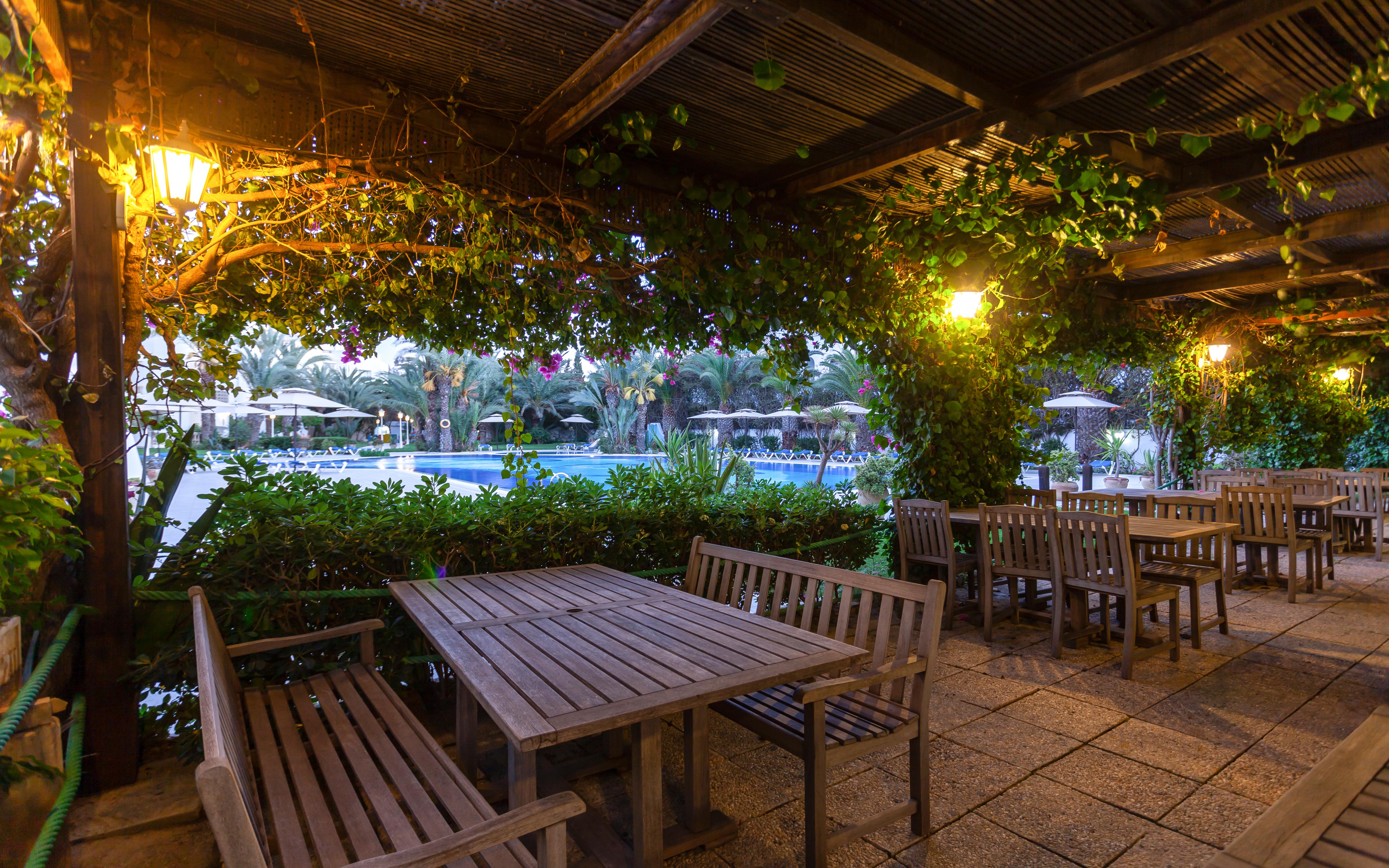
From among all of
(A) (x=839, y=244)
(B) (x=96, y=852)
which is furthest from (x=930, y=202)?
(B) (x=96, y=852)

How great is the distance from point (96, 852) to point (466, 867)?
1.56 meters

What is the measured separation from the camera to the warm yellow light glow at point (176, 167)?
2.24 meters

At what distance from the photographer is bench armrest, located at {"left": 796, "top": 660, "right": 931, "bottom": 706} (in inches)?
72.5

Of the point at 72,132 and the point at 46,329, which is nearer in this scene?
the point at 72,132

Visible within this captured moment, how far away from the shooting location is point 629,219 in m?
3.42

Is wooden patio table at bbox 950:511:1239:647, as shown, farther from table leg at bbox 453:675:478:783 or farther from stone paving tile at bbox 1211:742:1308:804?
table leg at bbox 453:675:478:783

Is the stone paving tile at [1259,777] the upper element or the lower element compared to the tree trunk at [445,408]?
lower

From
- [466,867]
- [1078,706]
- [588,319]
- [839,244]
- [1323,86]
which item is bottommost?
[1078,706]

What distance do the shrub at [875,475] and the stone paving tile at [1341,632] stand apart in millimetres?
5643

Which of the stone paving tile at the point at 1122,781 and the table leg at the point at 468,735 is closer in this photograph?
the stone paving tile at the point at 1122,781

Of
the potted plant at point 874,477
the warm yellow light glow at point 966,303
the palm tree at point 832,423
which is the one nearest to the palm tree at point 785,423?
the palm tree at point 832,423

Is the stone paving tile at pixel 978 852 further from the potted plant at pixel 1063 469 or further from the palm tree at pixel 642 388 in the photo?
the palm tree at pixel 642 388

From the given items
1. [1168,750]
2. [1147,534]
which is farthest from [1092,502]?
[1168,750]

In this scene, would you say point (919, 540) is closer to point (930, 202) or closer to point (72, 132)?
point (930, 202)
